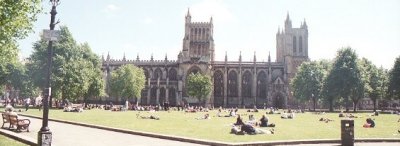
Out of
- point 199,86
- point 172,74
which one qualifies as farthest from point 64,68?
point 172,74

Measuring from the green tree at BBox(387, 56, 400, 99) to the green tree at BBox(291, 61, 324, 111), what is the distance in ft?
40.3

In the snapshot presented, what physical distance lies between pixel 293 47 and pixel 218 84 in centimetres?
2018

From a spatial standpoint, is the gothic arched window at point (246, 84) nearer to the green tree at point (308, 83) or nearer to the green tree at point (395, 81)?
the green tree at point (308, 83)

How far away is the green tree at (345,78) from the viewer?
60656mm

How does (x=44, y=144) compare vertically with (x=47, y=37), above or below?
below

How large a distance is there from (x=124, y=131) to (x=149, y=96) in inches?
2691

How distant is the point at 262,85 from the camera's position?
88875 millimetres

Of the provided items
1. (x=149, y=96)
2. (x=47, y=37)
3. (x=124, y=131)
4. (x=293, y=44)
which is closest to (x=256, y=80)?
(x=293, y=44)

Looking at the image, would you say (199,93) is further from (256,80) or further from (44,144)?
(44,144)

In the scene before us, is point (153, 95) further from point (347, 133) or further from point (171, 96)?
point (347, 133)

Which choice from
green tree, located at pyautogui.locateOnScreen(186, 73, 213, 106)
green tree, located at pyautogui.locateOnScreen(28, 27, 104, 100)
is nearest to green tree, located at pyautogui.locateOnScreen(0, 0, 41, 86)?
green tree, located at pyautogui.locateOnScreen(28, 27, 104, 100)

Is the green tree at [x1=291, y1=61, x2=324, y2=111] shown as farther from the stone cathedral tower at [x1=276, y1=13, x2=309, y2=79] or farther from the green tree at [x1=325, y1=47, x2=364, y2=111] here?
the stone cathedral tower at [x1=276, y1=13, x2=309, y2=79]

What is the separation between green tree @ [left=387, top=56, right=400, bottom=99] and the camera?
5894cm

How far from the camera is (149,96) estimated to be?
8669cm
